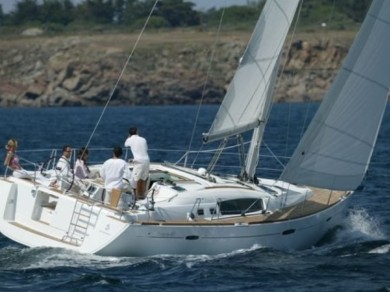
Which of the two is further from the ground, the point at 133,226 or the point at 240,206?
the point at 240,206

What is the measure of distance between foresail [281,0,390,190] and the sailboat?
2 centimetres

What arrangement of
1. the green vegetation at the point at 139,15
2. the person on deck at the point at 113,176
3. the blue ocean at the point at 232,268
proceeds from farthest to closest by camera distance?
the green vegetation at the point at 139,15 → the person on deck at the point at 113,176 → the blue ocean at the point at 232,268

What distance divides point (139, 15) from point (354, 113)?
120 metres

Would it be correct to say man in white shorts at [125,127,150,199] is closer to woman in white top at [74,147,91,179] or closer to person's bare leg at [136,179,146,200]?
person's bare leg at [136,179,146,200]

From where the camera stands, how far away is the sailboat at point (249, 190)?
2361 centimetres

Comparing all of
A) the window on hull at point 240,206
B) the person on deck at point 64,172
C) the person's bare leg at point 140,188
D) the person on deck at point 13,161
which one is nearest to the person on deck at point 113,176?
the person's bare leg at point 140,188

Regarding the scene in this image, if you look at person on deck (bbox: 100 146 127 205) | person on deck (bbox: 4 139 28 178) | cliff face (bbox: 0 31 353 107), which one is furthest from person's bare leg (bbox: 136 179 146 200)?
cliff face (bbox: 0 31 353 107)

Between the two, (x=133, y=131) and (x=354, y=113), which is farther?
(x=354, y=113)

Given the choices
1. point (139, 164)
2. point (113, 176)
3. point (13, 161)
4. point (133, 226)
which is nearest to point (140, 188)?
point (139, 164)

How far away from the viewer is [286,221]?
81.6 ft

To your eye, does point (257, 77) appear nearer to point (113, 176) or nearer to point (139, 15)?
point (113, 176)

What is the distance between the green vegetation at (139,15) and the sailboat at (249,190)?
104m

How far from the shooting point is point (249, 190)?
25203 mm

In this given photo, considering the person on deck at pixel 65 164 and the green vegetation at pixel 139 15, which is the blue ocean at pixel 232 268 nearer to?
the person on deck at pixel 65 164
